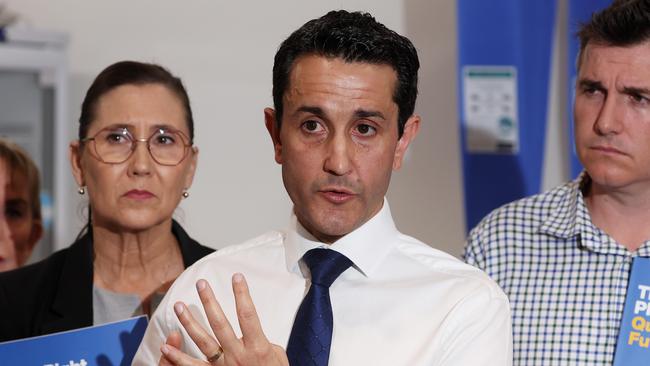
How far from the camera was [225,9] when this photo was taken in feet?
13.9

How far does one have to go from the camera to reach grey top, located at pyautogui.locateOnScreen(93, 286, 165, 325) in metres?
2.28

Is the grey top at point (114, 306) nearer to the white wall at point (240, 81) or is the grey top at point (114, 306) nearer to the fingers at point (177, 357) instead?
the fingers at point (177, 357)

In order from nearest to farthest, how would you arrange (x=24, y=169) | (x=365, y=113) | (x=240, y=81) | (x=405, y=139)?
1. (x=365, y=113)
2. (x=405, y=139)
3. (x=24, y=169)
4. (x=240, y=81)

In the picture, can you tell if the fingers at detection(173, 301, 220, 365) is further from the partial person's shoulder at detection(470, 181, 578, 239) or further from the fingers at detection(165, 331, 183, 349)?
the partial person's shoulder at detection(470, 181, 578, 239)

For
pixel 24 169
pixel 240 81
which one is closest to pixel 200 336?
pixel 24 169

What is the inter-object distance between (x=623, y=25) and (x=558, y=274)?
608 millimetres

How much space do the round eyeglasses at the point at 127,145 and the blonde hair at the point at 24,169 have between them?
31.3 inches

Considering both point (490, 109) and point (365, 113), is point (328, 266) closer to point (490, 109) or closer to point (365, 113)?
point (365, 113)

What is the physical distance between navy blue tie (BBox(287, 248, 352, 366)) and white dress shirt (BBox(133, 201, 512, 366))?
0.9 inches

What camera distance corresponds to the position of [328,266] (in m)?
1.75

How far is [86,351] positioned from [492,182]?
197cm

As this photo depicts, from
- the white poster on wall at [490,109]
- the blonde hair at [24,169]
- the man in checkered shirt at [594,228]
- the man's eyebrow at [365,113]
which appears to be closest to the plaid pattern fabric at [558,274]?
the man in checkered shirt at [594,228]

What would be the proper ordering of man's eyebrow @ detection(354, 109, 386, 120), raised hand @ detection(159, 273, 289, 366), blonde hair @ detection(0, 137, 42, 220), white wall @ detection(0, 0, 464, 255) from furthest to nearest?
white wall @ detection(0, 0, 464, 255)
blonde hair @ detection(0, 137, 42, 220)
man's eyebrow @ detection(354, 109, 386, 120)
raised hand @ detection(159, 273, 289, 366)

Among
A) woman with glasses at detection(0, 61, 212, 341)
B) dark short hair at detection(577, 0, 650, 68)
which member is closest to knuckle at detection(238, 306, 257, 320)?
woman with glasses at detection(0, 61, 212, 341)
